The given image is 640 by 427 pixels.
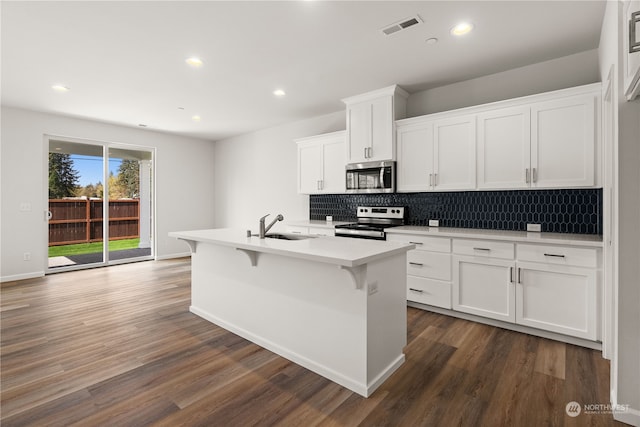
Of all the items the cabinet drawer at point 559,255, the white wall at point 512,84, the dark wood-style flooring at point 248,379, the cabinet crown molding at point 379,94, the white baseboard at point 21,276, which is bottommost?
the dark wood-style flooring at point 248,379

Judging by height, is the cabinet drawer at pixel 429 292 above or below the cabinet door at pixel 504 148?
below

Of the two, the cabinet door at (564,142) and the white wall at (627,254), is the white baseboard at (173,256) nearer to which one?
the cabinet door at (564,142)

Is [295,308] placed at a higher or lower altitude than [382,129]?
lower

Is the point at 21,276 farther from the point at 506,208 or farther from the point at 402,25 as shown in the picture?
the point at 506,208

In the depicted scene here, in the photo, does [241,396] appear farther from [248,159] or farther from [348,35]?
[248,159]

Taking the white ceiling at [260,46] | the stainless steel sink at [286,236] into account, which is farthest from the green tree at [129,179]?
the stainless steel sink at [286,236]

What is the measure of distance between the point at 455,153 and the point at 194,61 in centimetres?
298

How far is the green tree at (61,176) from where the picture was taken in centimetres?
540

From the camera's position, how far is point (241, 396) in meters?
1.98

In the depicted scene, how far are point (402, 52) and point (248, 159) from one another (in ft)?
14.1

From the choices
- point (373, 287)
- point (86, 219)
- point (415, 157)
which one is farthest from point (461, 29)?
point (86, 219)

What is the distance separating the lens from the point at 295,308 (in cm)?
238

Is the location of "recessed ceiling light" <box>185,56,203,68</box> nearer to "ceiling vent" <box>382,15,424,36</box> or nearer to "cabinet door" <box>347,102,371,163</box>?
"ceiling vent" <box>382,15,424,36</box>

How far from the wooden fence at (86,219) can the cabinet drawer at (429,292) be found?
5763 millimetres
